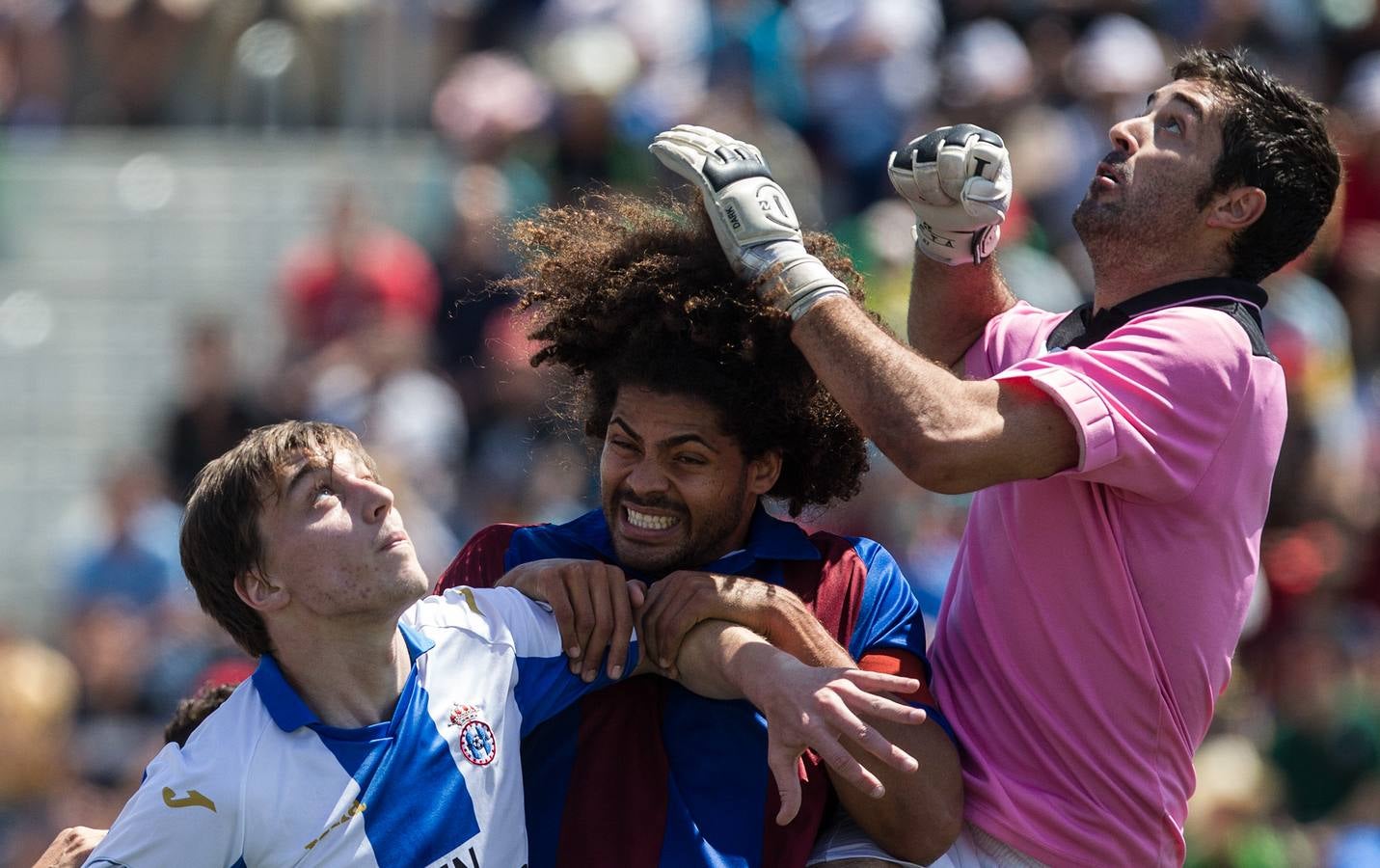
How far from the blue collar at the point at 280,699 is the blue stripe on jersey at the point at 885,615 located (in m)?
1.18

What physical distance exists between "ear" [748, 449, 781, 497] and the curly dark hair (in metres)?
0.02

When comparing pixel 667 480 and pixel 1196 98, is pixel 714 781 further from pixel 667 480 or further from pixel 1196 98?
pixel 1196 98

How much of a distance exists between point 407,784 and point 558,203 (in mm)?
6343

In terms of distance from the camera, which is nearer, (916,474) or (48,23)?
(916,474)

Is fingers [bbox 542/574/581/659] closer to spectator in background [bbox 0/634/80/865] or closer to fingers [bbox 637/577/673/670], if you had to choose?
fingers [bbox 637/577/673/670]

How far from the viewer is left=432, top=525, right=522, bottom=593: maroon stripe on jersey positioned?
178 inches

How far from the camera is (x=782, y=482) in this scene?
469cm

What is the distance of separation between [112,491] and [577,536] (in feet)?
18.6

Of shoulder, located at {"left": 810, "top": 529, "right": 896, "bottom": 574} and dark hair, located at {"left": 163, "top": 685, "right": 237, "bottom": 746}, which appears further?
dark hair, located at {"left": 163, "top": 685, "right": 237, "bottom": 746}

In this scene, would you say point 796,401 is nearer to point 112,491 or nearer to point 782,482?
point 782,482

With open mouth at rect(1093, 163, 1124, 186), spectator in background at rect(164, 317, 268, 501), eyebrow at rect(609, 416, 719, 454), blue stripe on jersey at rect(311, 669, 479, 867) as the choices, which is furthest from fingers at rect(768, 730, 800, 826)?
spectator in background at rect(164, 317, 268, 501)

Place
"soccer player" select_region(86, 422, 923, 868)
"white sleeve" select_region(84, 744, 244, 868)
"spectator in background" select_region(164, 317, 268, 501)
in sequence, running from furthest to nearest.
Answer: "spectator in background" select_region(164, 317, 268, 501)
"soccer player" select_region(86, 422, 923, 868)
"white sleeve" select_region(84, 744, 244, 868)

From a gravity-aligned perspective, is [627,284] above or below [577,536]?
above

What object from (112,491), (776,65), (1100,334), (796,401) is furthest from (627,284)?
(776,65)
